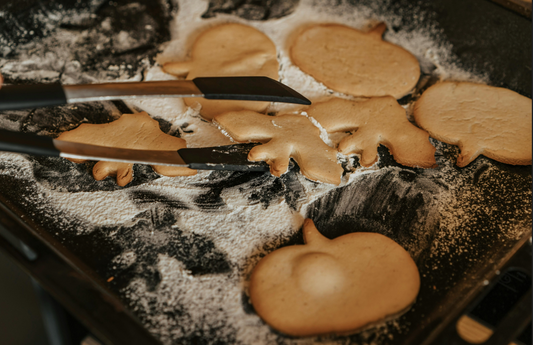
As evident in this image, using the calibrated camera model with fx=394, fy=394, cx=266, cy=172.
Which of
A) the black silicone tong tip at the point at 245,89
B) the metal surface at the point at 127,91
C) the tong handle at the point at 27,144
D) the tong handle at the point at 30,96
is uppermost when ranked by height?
the black silicone tong tip at the point at 245,89

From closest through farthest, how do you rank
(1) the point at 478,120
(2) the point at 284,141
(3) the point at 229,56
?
(2) the point at 284,141, (1) the point at 478,120, (3) the point at 229,56

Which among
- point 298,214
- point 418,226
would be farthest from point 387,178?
point 298,214

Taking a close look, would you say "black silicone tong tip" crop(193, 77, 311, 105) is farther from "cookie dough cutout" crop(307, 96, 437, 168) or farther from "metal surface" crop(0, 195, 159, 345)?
"metal surface" crop(0, 195, 159, 345)

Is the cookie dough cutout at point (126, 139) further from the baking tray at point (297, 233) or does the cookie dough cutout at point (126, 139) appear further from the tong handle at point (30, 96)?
the tong handle at point (30, 96)

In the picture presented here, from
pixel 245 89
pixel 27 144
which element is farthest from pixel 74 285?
pixel 245 89

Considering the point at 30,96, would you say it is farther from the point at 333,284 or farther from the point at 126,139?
the point at 333,284

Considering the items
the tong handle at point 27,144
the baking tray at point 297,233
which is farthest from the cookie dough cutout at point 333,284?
the tong handle at point 27,144

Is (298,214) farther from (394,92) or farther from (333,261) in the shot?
(394,92)
